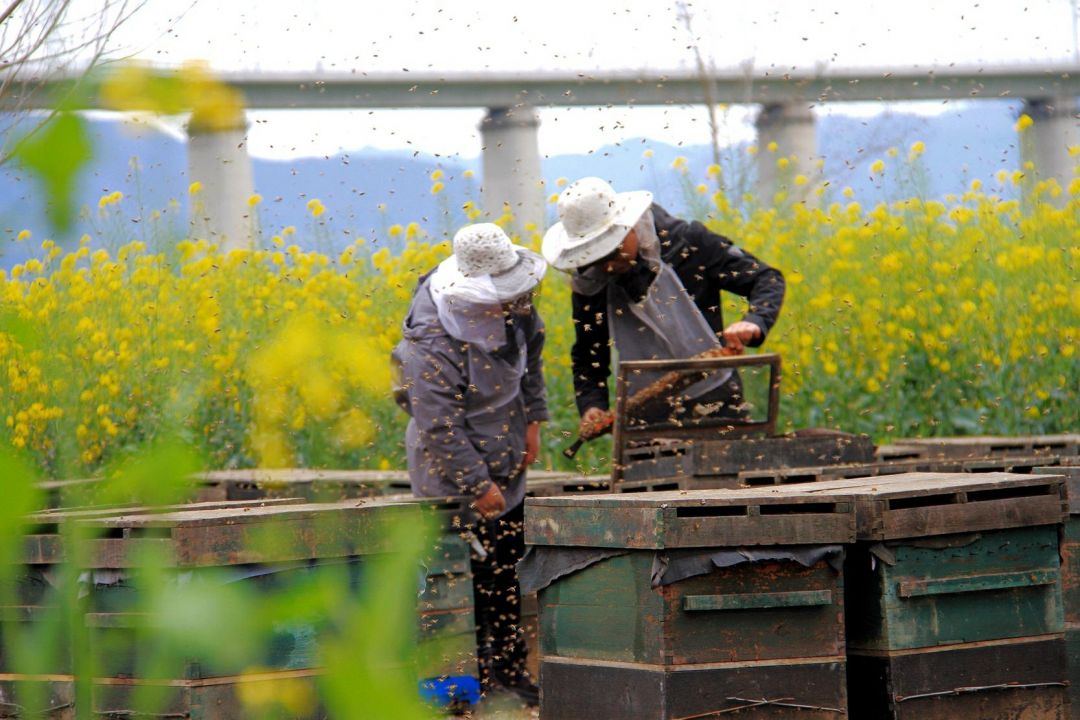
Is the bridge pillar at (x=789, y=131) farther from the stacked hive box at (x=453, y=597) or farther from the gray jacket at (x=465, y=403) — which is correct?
the stacked hive box at (x=453, y=597)

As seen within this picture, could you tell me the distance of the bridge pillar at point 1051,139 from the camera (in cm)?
831

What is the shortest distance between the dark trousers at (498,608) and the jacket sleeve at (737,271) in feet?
3.60

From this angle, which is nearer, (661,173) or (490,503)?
(490,503)

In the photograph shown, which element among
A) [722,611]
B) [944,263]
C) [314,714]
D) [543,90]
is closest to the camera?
[314,714]

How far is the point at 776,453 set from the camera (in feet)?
14.8

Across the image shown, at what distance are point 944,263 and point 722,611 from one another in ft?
14.9

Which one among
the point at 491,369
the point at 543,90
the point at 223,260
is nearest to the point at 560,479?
the point at 491,369

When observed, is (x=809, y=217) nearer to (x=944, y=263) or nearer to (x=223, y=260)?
(x=944, y=263)

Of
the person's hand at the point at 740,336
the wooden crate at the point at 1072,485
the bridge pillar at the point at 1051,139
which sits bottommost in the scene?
the wooden crate at the point at 1072,485

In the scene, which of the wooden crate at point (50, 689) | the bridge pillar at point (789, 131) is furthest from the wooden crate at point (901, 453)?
the bridge pillar at point (789, 131)

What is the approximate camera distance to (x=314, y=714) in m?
0.91

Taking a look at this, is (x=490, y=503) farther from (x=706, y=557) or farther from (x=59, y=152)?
(x=59, y=152)

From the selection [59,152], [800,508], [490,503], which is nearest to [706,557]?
[800,508]

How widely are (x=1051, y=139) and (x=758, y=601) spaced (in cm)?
750
